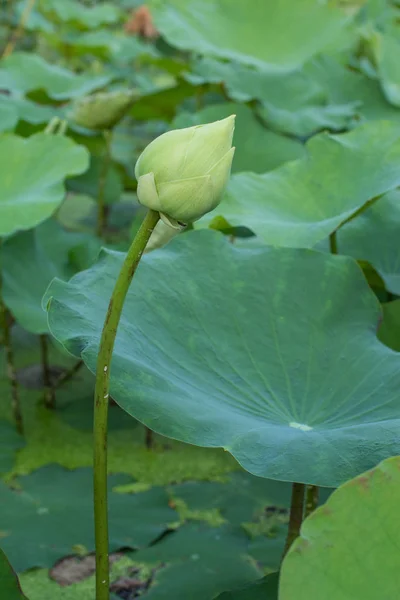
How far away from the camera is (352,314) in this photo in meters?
1.02

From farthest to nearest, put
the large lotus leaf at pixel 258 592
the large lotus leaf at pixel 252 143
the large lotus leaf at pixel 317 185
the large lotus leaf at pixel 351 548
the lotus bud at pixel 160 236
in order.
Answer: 1. the large lotus leaf at pixel 252 143
2. the large lotus leaf at pixel 317 185
3. the lotus bud at pixel 160 236
4. the large lotus leaf at pixel 258 592
5. the large lotus leaf at pixel 351 548

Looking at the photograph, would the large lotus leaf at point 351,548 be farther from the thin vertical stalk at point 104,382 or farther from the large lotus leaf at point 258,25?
the large lotus leaf at point 258,25

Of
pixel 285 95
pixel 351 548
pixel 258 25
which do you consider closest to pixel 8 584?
pixel 351 548

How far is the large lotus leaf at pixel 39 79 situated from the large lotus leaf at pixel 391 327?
1287 millimetres

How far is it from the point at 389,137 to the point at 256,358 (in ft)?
1.72

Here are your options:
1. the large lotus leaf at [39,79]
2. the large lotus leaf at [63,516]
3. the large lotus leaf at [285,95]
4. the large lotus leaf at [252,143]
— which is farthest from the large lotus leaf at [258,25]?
the large lotus leaf at [63,516]

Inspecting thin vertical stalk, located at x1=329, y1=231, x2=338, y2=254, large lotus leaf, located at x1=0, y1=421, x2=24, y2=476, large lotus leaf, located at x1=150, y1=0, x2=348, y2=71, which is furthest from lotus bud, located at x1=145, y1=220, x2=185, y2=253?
large lotus leaf, located at x1=150, y1=0, x2=348, y2=71

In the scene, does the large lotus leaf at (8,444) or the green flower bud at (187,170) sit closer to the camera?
the green flower bud at (187,170)

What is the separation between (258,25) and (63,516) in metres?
1.68

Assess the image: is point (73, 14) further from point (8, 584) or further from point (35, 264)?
point (8, 584)

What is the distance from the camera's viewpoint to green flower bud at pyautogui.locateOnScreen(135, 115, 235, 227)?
612mm

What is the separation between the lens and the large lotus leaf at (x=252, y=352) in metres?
0.75

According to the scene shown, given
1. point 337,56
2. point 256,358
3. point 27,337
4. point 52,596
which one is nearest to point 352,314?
point 256,358

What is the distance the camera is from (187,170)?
613 millimetres
